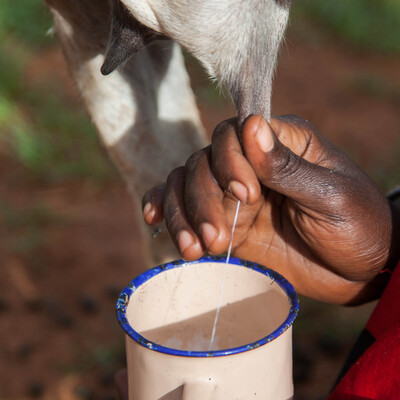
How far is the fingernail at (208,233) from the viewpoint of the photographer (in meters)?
0.75

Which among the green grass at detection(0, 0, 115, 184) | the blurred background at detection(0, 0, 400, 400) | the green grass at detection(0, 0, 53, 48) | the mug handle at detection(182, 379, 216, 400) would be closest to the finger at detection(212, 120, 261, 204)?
the mug handle at detection(182, 379, 216, 400)

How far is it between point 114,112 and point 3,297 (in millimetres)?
1253

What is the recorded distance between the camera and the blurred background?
2.00 m

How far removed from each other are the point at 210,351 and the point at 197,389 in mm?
42

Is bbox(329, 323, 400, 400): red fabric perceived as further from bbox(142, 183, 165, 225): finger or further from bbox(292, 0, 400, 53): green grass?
bbox(292, 0, 400, 53): green grass

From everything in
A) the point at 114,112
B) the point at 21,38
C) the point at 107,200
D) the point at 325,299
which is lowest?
the point at 107,200

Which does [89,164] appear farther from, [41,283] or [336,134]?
[336,134]

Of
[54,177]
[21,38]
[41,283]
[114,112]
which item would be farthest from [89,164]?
[114,112]

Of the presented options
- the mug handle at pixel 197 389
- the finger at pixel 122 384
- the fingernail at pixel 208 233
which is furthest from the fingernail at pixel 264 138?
the finger at pixel 122 384

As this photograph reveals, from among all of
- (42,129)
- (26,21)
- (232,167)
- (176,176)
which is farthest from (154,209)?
(26,21)

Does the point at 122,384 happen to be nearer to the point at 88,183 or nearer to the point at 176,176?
the point at 176,176

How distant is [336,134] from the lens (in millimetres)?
3072

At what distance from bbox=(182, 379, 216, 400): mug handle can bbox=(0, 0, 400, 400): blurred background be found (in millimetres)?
619

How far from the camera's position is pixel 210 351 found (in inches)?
27.6
